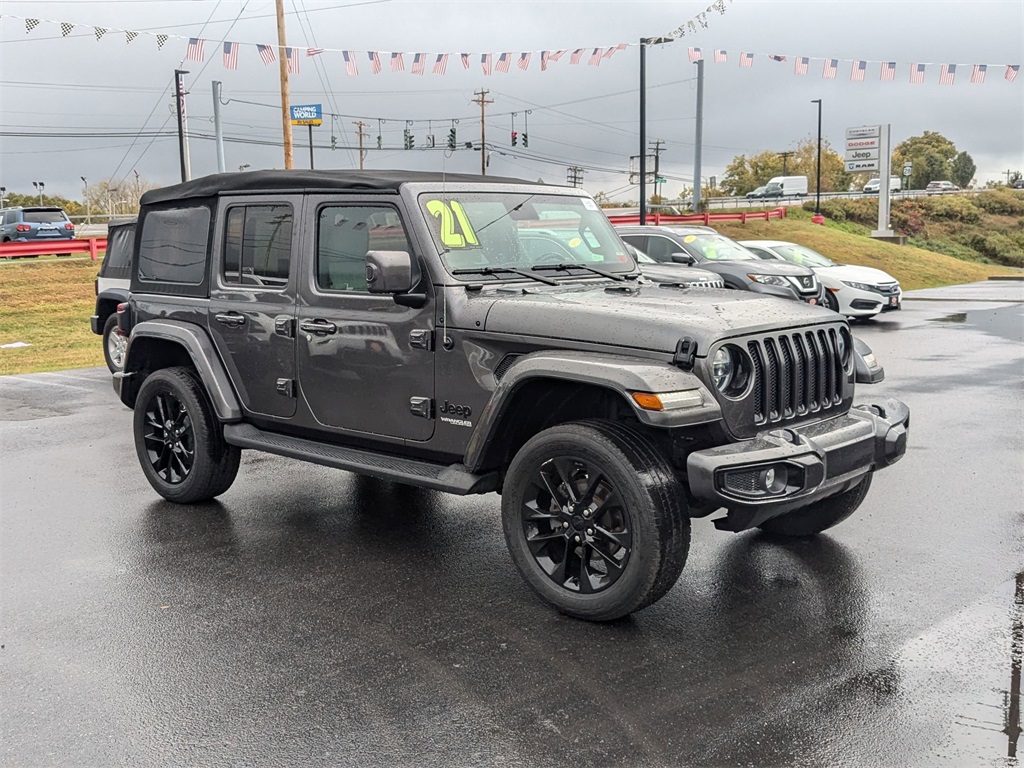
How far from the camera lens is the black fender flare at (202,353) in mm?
5715

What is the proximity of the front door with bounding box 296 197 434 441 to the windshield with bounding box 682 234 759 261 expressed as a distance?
11.5 meters

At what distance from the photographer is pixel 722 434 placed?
4.08 m

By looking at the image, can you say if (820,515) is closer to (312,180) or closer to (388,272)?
(388,272)

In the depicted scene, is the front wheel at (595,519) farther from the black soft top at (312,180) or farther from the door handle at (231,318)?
the door handle at (231,318)

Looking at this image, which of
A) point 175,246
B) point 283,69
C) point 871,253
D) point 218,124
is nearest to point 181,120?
point 218,124

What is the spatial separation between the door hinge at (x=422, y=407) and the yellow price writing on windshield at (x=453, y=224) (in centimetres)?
79

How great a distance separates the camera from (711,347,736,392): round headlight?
4070 millimetres

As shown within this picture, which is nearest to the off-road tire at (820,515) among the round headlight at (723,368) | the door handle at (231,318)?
the round headlight at (723,368)

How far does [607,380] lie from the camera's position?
3971 millimetres

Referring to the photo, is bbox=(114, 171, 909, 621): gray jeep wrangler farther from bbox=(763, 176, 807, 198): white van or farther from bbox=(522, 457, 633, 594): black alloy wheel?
bbox=(763, 176, 807, 198): white van

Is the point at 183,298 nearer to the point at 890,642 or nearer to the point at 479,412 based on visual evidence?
the point at 479,412

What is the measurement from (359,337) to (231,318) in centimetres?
113

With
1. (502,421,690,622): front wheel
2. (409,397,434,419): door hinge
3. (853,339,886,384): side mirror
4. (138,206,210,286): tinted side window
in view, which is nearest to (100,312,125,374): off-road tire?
(138,206,210,286): tinted side window

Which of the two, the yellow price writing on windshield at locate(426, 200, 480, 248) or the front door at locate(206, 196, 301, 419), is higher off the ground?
the yellow price writing on windshield at locate(426, 200, 480, 248)
